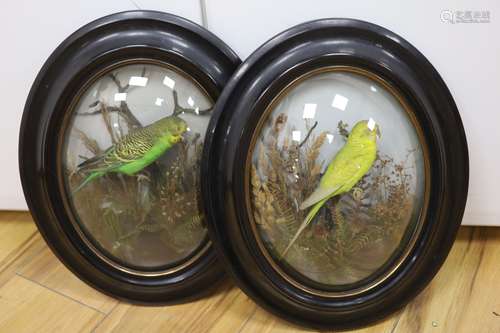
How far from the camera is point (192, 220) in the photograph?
107 cm

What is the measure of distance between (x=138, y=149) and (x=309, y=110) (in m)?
0.27

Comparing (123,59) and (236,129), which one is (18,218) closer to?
(123,59)

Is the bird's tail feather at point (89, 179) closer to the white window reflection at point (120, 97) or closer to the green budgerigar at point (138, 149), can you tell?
the green budgerigar at point (138, 149)

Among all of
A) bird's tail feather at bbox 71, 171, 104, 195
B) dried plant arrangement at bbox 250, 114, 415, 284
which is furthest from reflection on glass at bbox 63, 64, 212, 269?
dried plant arrangement at bbox 250, 114, 415, 284

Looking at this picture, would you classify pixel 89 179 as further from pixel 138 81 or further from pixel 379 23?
pixel 379 23

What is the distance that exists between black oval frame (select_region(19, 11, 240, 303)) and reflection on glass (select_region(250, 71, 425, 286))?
127 mm

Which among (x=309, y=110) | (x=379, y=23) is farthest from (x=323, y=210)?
(x=379, y=23)

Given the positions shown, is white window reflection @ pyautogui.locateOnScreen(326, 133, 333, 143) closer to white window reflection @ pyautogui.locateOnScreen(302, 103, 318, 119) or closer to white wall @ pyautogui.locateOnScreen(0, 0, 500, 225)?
white window reflection @ pyautogui.locateOnScreen(302, 103, 318, 119)

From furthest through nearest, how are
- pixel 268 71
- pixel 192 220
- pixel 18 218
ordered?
1. pixel 18 218
2. pixel 192 220
3. pixel 268 71

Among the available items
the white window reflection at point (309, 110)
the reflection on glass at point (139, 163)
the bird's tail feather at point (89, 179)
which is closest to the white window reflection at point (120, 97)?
the reflection on glass at point (139, 163)

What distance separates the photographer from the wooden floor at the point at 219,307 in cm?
104

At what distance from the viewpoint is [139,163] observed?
1040 millimetres

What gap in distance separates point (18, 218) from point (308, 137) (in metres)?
0.66

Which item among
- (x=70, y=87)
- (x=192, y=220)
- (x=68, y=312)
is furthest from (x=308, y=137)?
(x=68, y=312)
